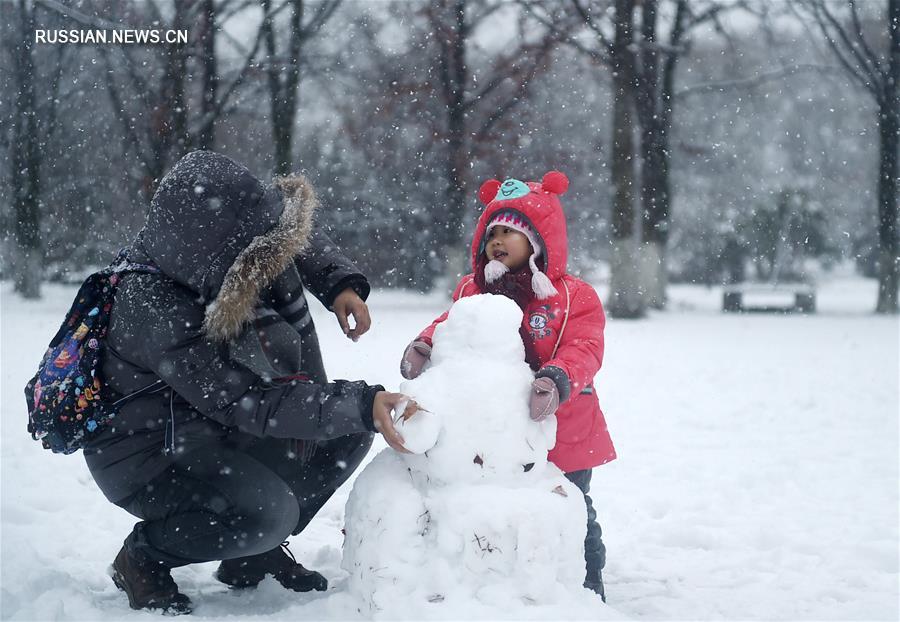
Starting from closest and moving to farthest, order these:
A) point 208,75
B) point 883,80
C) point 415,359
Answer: point 415,359 → point 208,75 → point 883,80

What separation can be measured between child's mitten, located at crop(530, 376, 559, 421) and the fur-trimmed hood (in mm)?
833

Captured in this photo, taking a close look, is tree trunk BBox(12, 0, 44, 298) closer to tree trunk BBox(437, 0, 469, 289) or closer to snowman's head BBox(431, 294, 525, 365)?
tree trunk BBox(437, 0, 469, 289)

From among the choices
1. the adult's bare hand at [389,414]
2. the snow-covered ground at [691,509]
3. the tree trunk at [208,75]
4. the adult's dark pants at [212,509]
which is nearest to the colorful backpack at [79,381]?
the adult's dark pants at [212,509]

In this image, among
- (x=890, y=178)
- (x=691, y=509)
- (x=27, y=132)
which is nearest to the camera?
(x=691, y=509)

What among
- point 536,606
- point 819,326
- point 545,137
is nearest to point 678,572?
point 536,606

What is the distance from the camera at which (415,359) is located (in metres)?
2.51

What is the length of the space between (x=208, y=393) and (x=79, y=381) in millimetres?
402

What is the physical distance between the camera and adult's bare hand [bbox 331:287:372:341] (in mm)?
2670

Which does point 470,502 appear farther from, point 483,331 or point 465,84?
point 465,84

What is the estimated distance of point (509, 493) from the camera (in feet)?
6.91

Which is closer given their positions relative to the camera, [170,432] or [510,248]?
[170,432]

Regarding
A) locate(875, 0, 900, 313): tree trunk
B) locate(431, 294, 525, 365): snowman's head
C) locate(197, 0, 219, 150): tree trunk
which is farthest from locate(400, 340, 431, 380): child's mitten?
locate(875, 0, 900, 313): tree trunk

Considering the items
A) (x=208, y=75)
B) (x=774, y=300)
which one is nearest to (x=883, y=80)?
(x=774, y=300)

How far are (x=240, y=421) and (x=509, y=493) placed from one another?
762 millimetres
